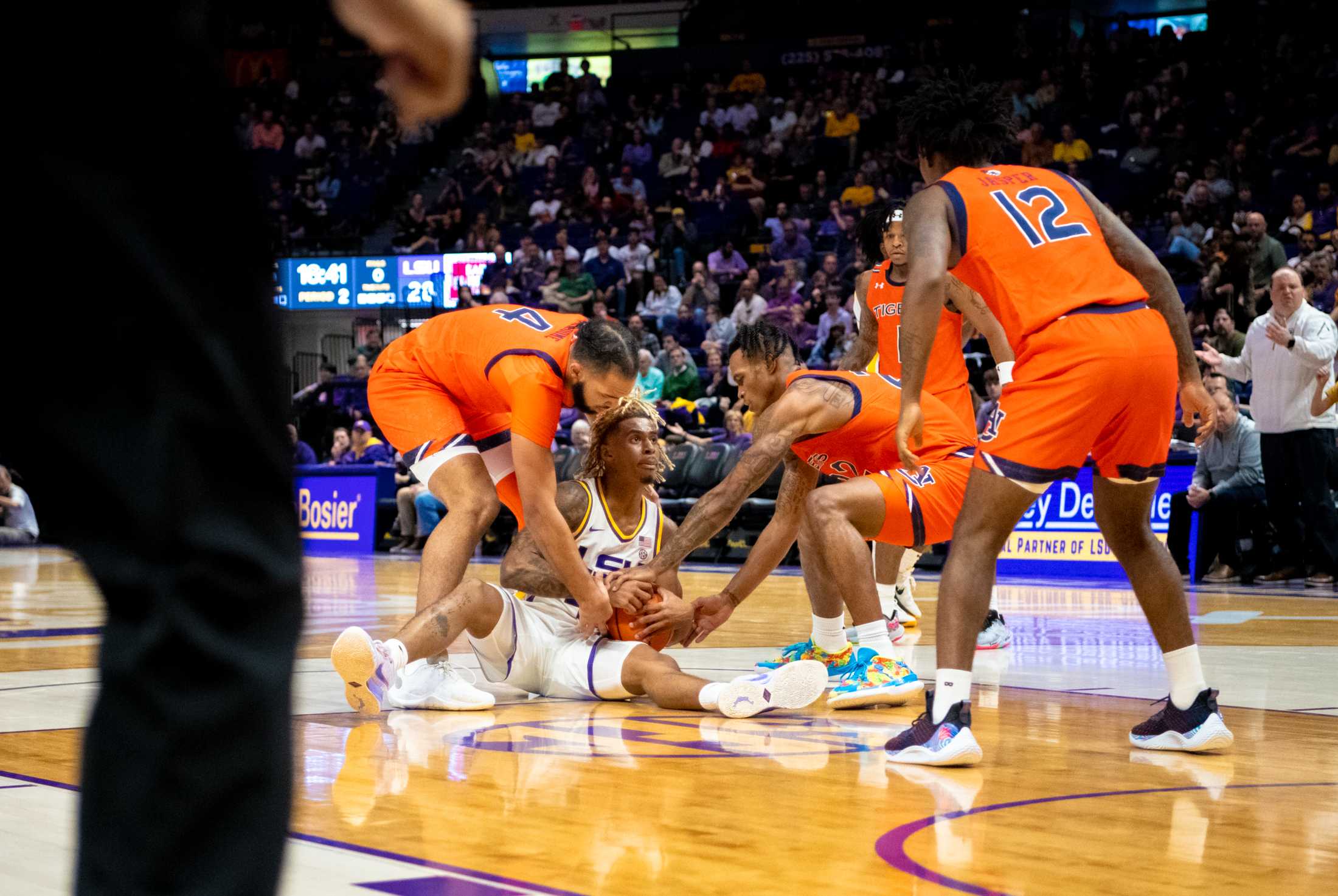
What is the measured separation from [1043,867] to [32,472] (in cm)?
199

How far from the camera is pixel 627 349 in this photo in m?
4.81

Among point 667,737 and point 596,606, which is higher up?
point 596,606

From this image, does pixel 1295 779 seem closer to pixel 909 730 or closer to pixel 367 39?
pixel 909 730

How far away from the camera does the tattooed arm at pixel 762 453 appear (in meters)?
4.70

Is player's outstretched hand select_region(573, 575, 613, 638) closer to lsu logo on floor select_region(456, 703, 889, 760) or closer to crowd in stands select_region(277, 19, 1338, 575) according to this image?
lsu logo on floor select_region(456, 703, 889, 760)

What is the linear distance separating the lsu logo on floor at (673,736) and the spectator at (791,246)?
13.9m

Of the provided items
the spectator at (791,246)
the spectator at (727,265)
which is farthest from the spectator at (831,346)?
the spectator at (727,265)

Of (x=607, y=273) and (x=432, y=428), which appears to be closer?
(x=432, y=428)

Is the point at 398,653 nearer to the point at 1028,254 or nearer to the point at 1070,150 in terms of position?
the point at 1028,254

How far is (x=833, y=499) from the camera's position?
5180mm

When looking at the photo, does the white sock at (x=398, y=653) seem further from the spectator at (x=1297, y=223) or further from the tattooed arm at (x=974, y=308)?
the spectator at (x=1297, y=223)

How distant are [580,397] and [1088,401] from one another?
1.82 m

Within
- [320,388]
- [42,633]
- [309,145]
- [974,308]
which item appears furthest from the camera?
[309,145]

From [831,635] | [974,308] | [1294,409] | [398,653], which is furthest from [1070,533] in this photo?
[398,653]
